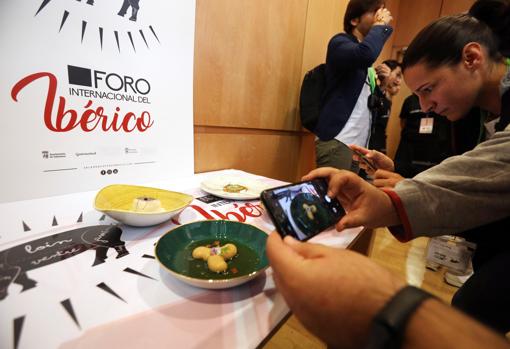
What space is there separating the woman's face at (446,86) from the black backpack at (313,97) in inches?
24.5

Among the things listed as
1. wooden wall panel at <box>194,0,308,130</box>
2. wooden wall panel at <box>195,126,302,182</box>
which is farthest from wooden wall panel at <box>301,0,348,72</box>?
wooden wall panel at <box>195,126,302,182</box>

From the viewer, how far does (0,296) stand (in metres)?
0.32

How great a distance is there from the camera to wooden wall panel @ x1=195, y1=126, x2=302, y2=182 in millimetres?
1071

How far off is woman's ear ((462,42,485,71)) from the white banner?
84 cm

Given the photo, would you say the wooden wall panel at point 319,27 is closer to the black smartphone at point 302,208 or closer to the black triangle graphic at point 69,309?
the black smartphone at point 302,208

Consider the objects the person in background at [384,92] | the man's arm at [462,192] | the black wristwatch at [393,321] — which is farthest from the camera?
the person in background at [384,92]

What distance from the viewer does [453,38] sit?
2.12 feet

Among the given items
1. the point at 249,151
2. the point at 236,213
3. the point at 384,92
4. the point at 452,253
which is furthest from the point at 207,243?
the point at 384,92

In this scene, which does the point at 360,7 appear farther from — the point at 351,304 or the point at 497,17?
the point at 351,304

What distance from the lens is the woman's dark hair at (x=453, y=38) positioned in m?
0.65

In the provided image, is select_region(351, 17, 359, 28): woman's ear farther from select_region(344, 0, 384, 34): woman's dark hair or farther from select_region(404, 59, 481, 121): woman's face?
select_region(404, 59, 481, 121): woman's face

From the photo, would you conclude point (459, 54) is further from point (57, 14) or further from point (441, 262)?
point (441, 262)

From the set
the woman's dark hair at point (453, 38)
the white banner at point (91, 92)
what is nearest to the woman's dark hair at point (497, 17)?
the woman's dark hair at point (453, 38)

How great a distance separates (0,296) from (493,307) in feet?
3.25
